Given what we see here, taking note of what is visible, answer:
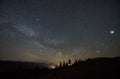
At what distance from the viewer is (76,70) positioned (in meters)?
30.5

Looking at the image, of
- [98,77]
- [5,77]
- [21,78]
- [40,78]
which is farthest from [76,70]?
[5,77]

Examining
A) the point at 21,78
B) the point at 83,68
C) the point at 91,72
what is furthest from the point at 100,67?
the point at 21,78

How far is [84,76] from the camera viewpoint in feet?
89.5

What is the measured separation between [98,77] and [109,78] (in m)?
1.71

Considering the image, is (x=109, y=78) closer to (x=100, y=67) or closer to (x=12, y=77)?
(x=100, y=67)

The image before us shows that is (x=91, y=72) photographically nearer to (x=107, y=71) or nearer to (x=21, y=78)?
(x=107, y=71)

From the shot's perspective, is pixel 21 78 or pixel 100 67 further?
pixel 21 78

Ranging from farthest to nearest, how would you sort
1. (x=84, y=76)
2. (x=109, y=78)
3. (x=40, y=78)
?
(x=40, y=78) < (x=84, y=76) < (x=109, y=78)

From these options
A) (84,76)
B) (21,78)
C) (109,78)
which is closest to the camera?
(109,78)

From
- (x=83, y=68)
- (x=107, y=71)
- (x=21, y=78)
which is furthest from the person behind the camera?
(x=21, y=78)

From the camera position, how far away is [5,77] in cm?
4172

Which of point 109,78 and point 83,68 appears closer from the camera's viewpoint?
point 109,78

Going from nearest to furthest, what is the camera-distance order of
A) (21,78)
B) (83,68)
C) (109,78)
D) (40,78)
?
(109,78), (83,68), (40,78), (21,78)

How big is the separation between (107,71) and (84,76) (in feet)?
12.1
